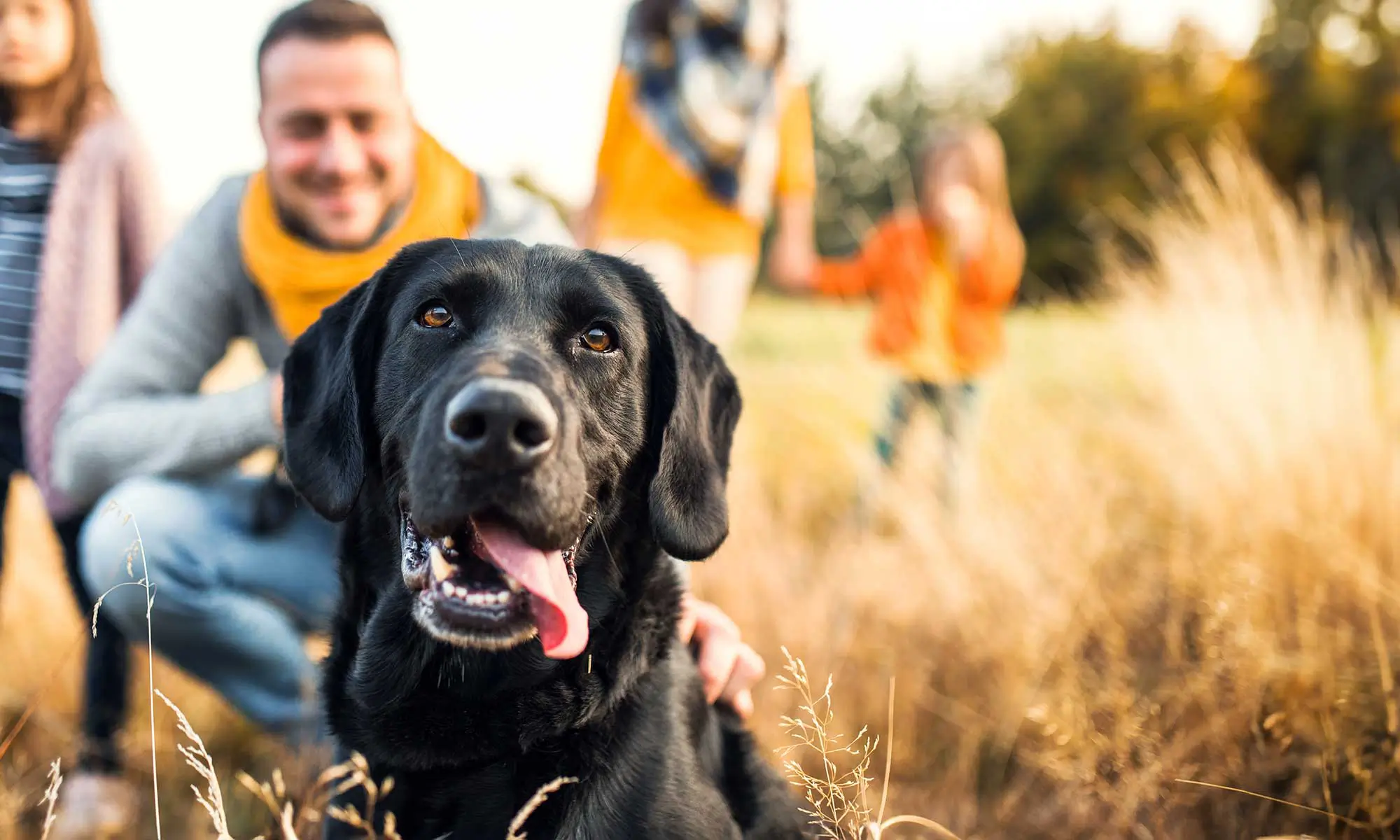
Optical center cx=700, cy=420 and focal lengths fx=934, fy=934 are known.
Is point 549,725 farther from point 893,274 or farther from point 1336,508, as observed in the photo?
point 893,274

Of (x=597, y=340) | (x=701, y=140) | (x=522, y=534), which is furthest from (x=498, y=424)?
(x=701, y=140)

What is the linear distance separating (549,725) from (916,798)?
1.39 m

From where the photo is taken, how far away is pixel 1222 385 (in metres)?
3.67

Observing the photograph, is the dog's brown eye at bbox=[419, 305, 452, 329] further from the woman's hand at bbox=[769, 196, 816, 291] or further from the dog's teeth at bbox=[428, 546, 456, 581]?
the woman's hand at bbox=[769, 196, 816, 291]

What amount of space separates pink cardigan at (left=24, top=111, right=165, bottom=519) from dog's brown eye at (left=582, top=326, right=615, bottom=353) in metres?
1.76

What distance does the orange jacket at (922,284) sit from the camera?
486 cm

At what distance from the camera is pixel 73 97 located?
2.78 m

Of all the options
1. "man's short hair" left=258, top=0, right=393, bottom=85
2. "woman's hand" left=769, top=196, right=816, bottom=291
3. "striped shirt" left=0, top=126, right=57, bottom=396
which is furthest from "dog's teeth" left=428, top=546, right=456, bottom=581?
"woman's hand" left=769, top=196, right=816, bottom=291

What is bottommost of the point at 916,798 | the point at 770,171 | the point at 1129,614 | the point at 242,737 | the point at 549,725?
the point at 242,737

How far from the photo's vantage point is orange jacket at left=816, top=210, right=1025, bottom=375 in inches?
191

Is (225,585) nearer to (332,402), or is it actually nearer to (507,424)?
(332,402)

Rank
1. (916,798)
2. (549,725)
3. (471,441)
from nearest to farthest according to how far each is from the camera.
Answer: (471,441)
(549,725)
(916,798)

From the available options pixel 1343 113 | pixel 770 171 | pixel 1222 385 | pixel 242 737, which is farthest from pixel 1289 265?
pixel 1343 113

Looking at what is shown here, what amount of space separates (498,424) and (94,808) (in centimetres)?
189
